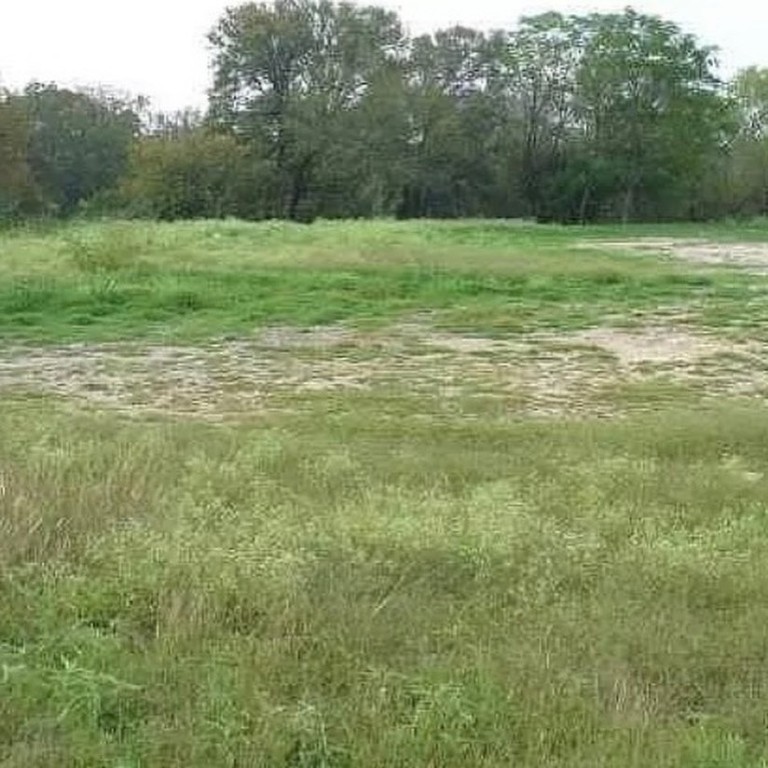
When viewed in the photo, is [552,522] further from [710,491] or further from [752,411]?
[752,411]

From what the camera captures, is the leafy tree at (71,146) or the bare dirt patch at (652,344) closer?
the bare dirt patch at (652,344)

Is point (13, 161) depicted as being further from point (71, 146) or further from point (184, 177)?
point (71, 146)

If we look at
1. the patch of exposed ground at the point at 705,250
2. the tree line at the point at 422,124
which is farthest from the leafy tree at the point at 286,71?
the patch of exposed ground at the point at 705,250

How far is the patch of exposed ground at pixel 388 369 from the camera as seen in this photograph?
10586 mm

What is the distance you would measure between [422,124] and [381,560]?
60732 mm

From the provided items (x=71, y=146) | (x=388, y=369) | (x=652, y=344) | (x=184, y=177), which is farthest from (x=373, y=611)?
(x=71, y=146)

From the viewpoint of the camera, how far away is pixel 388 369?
1240 centimetres

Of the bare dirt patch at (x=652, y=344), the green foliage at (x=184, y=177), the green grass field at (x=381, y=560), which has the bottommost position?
the bare dirt patch at (x=652, y=344)

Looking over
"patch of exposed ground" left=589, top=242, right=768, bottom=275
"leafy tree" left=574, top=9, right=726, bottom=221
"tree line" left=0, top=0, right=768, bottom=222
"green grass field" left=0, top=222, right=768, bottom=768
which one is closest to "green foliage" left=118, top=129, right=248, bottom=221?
"tree line" left=0, top=0, right=768, bottom=222

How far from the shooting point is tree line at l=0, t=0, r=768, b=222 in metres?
62.6

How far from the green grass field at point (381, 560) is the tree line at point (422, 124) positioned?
50.2 meters

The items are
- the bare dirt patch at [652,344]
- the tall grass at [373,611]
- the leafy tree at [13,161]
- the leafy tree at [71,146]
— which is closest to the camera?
the tall grass at [373,611]

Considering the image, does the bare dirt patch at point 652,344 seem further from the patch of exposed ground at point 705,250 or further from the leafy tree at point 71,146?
the leafy tree at point 71,146

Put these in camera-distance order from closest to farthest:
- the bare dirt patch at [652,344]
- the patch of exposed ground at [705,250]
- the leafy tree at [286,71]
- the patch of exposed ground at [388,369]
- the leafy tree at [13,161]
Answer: the patch of exposed ground at [388,369] → the bare dirt patch at [652,344] → the patch of exposed ground at [705,250] → the leafy tree at [13,161] → the leafy tree at [286,71]
